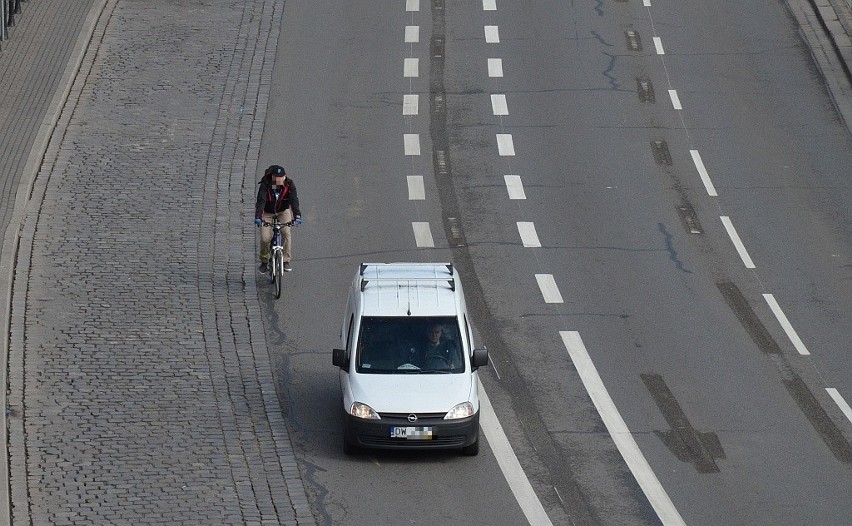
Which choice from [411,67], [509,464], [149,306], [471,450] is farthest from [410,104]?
[509,464]

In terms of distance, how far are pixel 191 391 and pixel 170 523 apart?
11.4ft

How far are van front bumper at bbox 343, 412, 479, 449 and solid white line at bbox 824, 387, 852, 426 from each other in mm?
5125

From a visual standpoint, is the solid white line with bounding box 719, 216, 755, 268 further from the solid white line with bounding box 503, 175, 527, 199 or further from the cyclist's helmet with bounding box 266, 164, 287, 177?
the cyclist's helmet with bounding box 266, 164, 287, 177

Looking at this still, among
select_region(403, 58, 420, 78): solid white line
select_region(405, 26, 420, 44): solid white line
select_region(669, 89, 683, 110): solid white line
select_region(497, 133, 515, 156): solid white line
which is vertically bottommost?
select_region(497, 133, 515, 156): solid white line

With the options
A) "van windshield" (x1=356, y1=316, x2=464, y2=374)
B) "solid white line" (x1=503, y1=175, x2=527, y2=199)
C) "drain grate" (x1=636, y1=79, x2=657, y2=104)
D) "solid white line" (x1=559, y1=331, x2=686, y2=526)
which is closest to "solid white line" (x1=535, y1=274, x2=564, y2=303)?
"solid white line" (x1=559, y1=331, x2=686, y2=526)

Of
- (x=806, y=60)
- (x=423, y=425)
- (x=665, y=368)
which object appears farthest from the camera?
(x=806, y=60)

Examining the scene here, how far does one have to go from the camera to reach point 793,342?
2034cm

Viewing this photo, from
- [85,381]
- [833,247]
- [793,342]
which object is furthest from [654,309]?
[85,381]

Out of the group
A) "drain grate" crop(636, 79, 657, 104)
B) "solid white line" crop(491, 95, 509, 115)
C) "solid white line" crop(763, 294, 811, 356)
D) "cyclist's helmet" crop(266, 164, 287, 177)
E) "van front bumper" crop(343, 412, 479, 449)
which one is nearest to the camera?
"van front bumper" crop(343, 412, 479, 449)

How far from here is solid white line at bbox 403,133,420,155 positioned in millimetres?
27531

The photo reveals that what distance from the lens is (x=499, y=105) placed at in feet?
98.3

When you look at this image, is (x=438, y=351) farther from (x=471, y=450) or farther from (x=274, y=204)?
(x=274, y=204)

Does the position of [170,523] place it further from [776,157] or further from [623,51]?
[623,51]

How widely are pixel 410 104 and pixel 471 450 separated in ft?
46.9
